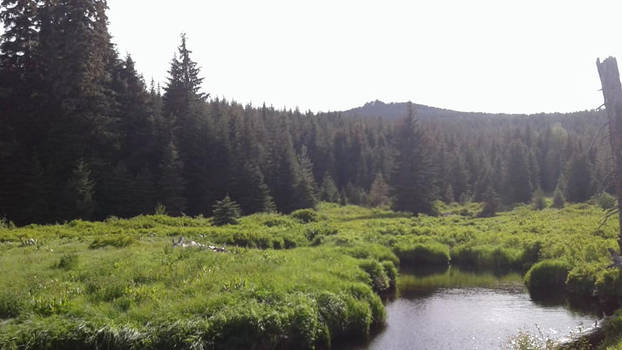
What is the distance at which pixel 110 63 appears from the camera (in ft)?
185

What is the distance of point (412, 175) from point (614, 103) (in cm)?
4659

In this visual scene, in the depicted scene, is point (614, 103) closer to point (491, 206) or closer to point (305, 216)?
point (305, 216)

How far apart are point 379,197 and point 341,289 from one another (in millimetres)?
60135

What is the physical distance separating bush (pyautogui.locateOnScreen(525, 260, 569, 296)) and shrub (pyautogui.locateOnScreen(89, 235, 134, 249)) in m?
20.1

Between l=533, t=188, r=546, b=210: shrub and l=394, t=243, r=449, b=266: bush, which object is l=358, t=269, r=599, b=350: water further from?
l=533, t=188, r=546, b=210: shrub

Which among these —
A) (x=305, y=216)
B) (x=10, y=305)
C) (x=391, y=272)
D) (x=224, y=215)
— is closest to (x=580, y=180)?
(x=305, y=216)

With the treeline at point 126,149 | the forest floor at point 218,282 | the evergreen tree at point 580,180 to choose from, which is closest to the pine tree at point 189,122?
the treeline at point 126,149

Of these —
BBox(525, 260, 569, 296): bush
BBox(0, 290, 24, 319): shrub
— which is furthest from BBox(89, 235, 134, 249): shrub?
BBox(525, 260, 569, 296): bush

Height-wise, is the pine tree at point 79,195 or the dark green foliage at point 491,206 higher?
the pine tree at point 79,195

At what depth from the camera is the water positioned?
16641mm

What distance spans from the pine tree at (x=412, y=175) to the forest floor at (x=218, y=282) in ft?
92.1

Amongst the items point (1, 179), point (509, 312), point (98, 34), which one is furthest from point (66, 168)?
point (509, 312)

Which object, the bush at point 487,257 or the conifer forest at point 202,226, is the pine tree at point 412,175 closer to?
the conifer forest at point 202,226

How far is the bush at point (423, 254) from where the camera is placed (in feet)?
109
